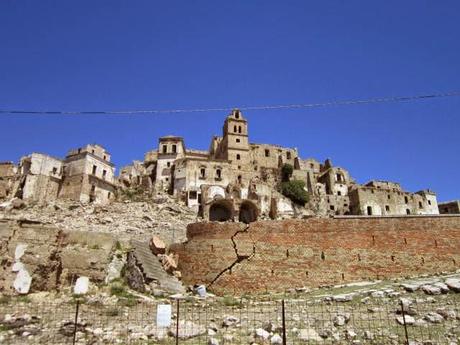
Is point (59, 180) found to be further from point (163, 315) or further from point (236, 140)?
point (163, 315)

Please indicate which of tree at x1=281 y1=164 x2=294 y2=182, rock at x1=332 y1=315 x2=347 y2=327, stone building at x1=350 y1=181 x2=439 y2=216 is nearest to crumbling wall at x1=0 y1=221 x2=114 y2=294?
rock at x1=332 y1=315 x2=347 y2=327

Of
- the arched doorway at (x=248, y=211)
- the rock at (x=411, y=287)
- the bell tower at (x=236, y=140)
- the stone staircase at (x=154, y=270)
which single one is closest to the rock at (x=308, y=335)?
the rock at (x=411, y=287)

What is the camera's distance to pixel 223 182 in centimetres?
5291

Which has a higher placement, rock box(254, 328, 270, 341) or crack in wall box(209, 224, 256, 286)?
crack in wall box(209, 224, 256, 286)

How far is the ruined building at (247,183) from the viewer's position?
48.9 m

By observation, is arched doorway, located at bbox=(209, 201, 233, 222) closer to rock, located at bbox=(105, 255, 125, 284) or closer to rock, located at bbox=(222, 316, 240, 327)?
rock, located at bbox=(105, 255, 125, 284)

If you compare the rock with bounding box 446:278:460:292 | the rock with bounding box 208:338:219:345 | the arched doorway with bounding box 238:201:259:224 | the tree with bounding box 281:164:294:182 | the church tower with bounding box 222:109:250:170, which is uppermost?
the church tower with bounding box 222:109:250:170

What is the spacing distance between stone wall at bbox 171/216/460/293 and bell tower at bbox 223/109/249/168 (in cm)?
4226

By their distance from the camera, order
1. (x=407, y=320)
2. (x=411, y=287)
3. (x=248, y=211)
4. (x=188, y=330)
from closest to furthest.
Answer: (x=188, y=330), (x=407, y=320), (x=411, y=287), (x=248, y=211)

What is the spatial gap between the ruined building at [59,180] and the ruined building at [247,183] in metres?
5.80

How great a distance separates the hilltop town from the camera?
158 feet

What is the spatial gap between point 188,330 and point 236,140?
54249mm

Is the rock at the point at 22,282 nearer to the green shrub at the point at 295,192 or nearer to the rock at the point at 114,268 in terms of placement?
the rock at the point at 114,268

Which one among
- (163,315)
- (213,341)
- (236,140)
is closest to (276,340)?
(213,341)
